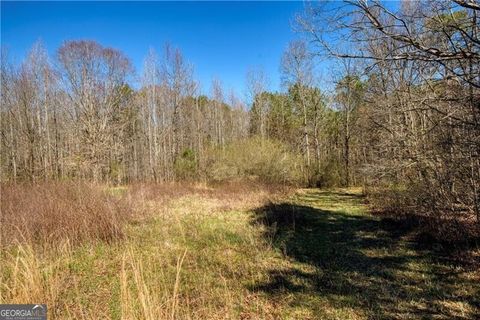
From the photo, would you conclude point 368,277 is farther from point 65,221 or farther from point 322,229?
point 65,221

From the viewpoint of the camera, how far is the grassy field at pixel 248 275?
10.1 feet

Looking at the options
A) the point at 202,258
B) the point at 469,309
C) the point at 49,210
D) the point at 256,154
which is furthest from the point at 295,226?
the point at 256,154

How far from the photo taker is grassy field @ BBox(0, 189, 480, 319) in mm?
3074

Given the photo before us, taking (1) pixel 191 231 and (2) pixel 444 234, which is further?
(1) pixel 191 231

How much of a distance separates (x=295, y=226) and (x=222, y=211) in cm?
319

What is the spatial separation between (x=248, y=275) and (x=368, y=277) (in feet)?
5.92

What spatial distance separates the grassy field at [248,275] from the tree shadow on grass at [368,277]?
14 millimetres

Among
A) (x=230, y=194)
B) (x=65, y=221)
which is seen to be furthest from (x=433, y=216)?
(x=230, y=194)

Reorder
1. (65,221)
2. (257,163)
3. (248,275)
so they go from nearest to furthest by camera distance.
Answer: (248,275) < (65,221) < (257,163)

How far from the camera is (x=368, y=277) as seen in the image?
13.9 ft

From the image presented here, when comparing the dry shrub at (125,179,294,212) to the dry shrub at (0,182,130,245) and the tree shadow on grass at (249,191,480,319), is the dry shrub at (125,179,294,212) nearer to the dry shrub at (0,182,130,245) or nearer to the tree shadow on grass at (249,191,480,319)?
the dry shrub at (0,182,130,245)

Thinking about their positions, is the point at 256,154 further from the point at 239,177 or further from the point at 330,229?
the point at 330,229

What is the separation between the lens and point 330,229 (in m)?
7.32

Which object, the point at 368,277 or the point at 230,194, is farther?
the point at 230,194
